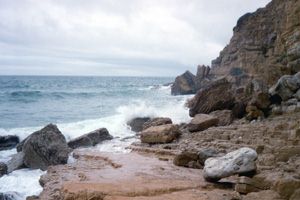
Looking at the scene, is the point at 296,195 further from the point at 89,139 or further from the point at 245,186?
the point at 89,139

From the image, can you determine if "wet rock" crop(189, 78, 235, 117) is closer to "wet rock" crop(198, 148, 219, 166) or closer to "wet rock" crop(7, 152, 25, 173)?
"wet rock" crop(198, 148, 219, 166)

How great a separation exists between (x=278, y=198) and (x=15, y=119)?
22.3 m

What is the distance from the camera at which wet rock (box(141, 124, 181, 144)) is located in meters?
12.9

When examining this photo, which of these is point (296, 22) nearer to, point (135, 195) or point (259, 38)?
point (135, 195)

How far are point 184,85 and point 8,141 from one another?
35.5 metres

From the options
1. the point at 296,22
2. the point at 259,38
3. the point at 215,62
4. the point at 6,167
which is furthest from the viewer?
the point at 215,62

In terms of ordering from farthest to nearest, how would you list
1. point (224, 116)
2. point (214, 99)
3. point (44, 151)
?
point (214, 99) → point (224, 116) → point (44, 151)

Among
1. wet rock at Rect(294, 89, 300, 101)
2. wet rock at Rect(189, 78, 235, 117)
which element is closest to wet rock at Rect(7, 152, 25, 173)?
wet rock at Rect(189, 78, 235, 117)

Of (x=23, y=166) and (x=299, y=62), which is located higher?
(x=299, y=62)

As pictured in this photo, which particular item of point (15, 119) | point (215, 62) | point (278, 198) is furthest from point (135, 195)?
point (215, 62)

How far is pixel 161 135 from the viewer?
13.0 m

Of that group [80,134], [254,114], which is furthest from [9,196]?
[80,134]

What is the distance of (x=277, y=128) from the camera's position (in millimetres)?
11406

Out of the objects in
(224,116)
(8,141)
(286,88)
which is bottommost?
(8,141)
